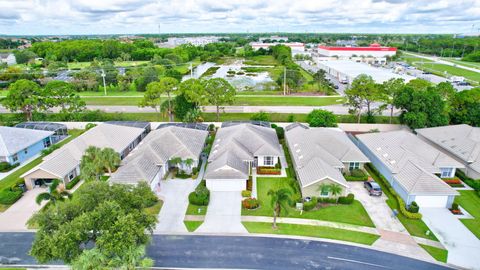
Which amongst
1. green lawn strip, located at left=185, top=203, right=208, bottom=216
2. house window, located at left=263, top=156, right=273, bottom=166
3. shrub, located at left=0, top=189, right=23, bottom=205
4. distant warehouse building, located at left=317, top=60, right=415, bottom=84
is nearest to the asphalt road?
green lawn strip, located at left=185, top=203, right=208, bottom=216

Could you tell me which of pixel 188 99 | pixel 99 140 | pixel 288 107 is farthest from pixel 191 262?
pixel 288 107

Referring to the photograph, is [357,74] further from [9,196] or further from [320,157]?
[9,196]

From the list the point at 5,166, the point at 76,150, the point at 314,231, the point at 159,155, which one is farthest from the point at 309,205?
the point at 5,166

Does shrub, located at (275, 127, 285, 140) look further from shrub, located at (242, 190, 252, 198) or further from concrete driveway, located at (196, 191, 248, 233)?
shrub, located at (242, 190, 252, 198)

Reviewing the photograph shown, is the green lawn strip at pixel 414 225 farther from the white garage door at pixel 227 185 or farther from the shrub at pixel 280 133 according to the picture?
the shrub at pixel 280 133

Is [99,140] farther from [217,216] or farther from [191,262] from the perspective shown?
[191,262]
